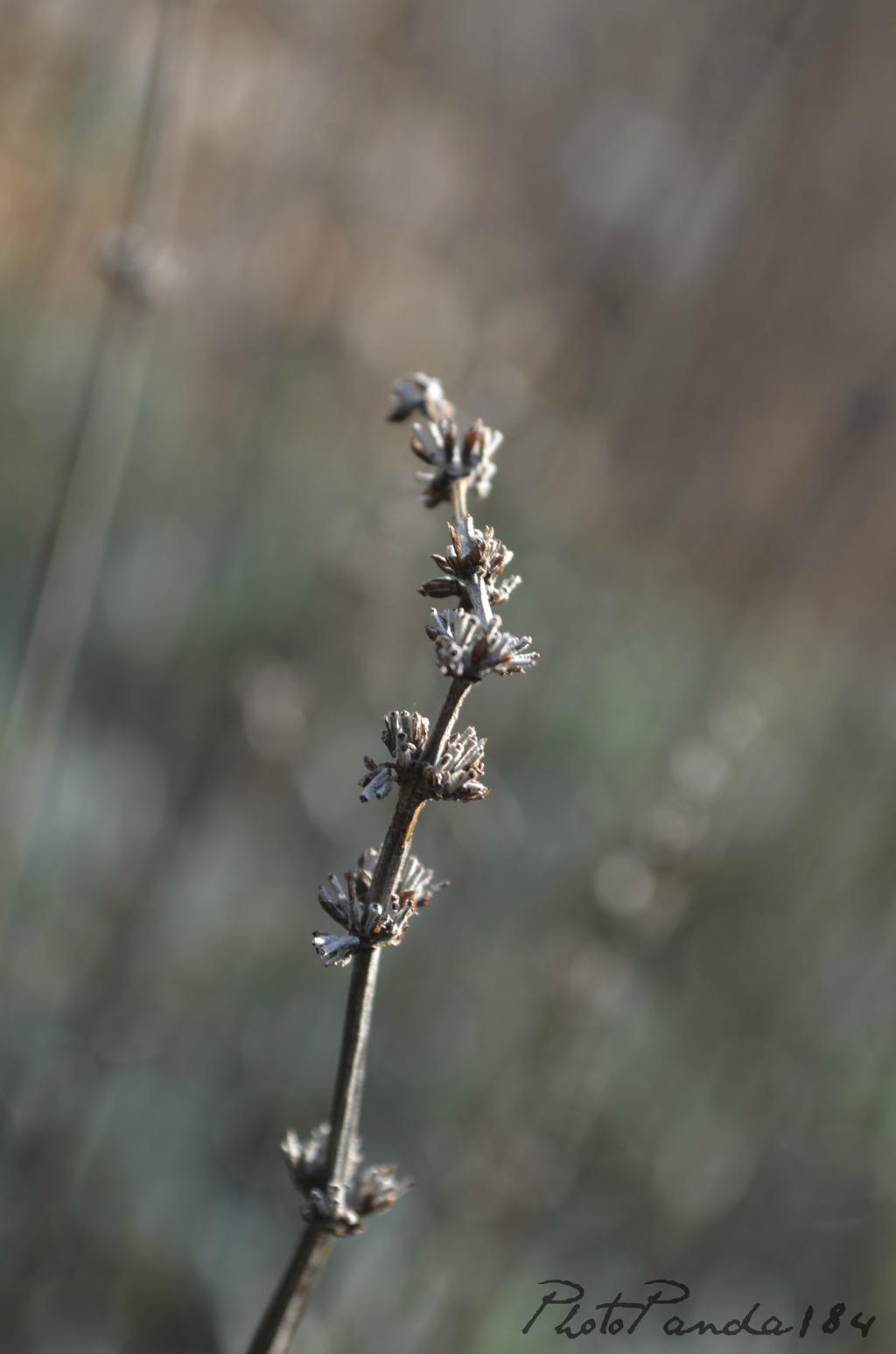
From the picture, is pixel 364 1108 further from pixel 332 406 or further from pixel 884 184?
pixel 884 184

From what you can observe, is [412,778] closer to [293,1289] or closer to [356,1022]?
[356,1022]

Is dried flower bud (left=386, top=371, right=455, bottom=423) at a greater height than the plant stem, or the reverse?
dried flower bud (left=386, top=371, right=455, bottom=423)

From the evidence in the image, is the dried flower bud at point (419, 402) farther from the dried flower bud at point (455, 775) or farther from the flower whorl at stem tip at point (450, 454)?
the dried flower bud at point (455, 775)

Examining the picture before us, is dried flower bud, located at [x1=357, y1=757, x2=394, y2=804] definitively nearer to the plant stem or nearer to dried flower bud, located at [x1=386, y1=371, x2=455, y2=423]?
the plant stem

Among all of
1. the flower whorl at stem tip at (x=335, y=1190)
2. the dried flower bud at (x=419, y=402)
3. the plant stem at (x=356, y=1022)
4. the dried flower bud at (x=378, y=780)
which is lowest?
the flower whorl at stem tip at (x=335, y=1190)

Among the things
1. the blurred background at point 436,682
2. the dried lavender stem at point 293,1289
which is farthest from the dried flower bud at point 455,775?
the blurred background at point 436,682

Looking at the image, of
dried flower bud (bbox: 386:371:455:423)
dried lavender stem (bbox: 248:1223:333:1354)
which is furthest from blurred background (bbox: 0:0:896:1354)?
dried lavender stem (bbox: 248:1223:333:1354)
